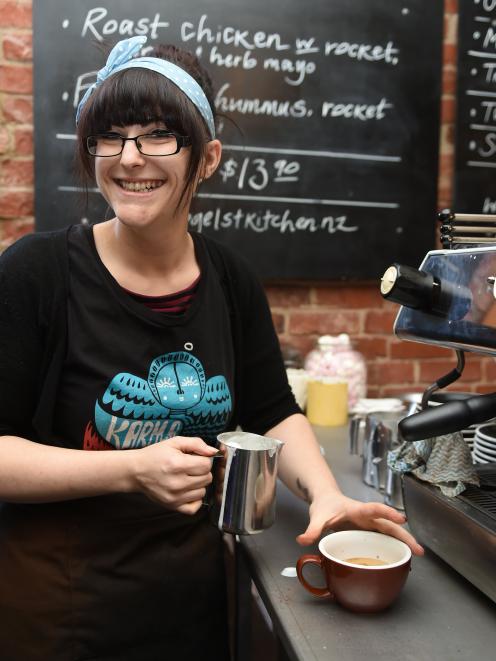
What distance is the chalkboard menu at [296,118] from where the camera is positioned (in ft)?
5.80

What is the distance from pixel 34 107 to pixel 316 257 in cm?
88

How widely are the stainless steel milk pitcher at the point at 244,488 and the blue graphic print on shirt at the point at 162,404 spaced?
0.13 m

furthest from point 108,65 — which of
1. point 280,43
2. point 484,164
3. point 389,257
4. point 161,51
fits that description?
point 484,164

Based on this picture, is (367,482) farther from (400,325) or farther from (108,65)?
(108,65)

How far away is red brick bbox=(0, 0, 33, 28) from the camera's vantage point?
68.2 inches

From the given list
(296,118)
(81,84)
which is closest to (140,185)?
(81,84)

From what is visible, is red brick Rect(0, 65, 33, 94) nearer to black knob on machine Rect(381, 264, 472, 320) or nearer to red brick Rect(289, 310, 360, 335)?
red brick Rect(289, 310, 360, 335)

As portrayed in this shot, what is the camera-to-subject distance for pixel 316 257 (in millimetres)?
1972

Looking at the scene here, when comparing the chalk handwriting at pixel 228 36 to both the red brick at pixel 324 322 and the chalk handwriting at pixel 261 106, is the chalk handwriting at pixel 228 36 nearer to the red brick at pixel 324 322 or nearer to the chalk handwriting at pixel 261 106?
the chalk handwriting at pixel 261 106

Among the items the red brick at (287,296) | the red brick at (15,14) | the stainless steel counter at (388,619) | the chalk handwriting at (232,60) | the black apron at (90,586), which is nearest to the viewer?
the stainless steel counter at (388,619)

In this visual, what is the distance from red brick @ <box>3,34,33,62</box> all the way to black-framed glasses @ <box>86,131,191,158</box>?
0.96 metres

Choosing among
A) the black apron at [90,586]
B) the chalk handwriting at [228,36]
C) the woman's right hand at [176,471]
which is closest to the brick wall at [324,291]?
the chalk handwriting at [228,36]

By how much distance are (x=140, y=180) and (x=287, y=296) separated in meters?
1.07

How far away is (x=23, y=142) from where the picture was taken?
1.78 m
